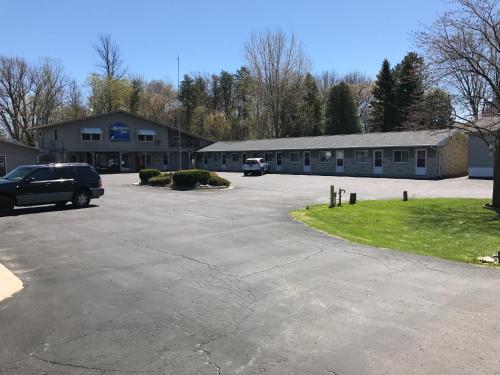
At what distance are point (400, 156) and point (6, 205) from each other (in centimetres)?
3117

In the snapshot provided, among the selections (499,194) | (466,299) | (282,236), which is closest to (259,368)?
(466,299)

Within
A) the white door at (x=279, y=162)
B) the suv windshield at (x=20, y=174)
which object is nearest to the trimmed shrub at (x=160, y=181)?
the suv windshield at (x=20, y=174)

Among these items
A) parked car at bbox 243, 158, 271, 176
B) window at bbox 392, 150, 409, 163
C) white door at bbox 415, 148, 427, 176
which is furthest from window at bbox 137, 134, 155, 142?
white door at bbox 415, 148, 427, 176

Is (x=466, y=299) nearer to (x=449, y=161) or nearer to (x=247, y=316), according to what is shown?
(x=247, y=316)

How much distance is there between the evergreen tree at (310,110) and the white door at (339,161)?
942 inches

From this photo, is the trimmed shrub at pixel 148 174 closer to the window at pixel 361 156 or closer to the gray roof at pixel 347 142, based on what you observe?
the gray roof at pixel 347 142

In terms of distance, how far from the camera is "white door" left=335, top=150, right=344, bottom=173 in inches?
1736

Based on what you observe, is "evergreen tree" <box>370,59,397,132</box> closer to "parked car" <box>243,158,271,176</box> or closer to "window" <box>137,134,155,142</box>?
"parked car" <box>243,158,271,176</box>

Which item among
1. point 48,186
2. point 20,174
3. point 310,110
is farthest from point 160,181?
point 310,110

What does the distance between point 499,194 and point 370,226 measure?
309 inches

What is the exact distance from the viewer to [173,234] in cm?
1236

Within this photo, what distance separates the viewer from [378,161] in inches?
1613

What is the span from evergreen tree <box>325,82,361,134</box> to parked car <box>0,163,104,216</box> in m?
49.1

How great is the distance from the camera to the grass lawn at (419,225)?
430 inches
